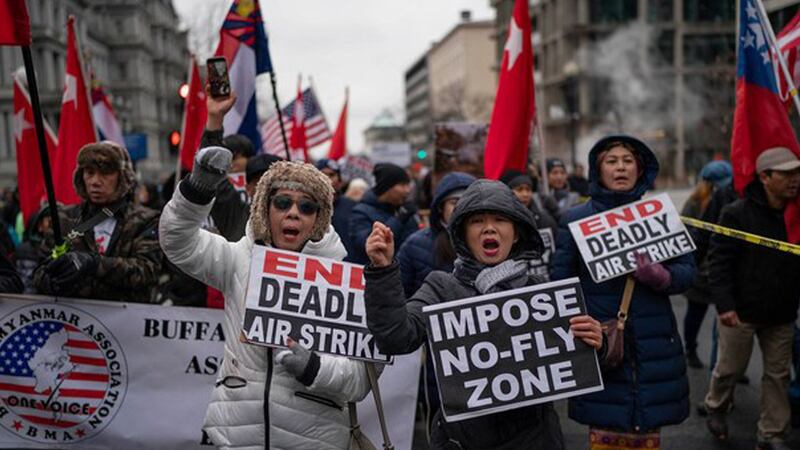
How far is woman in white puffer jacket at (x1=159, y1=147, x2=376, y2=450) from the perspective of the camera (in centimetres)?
305

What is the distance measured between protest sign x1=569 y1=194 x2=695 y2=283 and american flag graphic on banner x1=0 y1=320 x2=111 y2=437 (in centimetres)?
269

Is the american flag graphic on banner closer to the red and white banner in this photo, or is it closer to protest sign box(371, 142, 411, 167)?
the red and white banner

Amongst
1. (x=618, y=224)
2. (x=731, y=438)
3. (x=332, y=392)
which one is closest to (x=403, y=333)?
(x=332, y=392)

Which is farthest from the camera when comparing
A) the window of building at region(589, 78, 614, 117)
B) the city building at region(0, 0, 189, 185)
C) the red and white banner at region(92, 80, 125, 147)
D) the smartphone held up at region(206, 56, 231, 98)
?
the window of building at region(589, 78, 614, 117)

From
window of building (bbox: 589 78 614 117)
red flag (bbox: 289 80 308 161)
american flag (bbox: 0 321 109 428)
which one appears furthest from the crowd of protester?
window of building (bbox: 589 78 614 117)

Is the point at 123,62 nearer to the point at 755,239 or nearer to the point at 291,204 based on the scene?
the point at 755,239

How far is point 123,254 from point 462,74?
101m

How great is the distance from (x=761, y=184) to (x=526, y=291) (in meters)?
2.92

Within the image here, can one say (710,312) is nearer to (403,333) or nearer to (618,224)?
(618,224)

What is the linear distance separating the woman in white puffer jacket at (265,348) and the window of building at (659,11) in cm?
6091

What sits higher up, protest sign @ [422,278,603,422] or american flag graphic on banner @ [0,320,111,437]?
protest sign @ [422,278,603,422]

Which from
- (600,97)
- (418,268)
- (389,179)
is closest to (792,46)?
(418,268)

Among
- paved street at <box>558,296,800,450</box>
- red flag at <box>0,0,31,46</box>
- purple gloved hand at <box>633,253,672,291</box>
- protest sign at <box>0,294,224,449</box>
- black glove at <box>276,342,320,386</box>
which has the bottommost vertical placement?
paved street at <box>558,296,800,450</box>

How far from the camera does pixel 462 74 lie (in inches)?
4067
